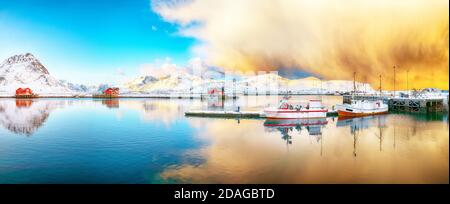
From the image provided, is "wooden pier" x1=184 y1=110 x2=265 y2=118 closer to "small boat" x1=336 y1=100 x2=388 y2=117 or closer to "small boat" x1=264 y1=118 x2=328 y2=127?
"small boat" x1=264 y1=118 x2=328 y2=127

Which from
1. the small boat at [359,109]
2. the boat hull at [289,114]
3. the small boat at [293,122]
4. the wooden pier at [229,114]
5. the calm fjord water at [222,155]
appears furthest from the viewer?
the small boat at [359,109]

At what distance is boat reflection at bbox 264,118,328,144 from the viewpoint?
34.3m

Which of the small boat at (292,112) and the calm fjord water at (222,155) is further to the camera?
the small boat at (292,112)

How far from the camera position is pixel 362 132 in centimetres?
3597

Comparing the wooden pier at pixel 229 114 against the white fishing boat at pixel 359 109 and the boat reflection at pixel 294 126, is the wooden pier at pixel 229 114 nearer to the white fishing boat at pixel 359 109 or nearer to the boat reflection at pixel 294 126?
the boat reflection at pixel 294 126

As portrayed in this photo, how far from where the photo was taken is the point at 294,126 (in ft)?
132

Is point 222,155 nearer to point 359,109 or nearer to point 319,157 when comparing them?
point 319,157

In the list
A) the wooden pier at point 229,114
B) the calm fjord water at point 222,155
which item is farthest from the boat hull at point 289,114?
the calm fjord water at point 222,155

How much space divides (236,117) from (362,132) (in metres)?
20.9

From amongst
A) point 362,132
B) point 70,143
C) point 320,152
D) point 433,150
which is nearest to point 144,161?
point 70,143

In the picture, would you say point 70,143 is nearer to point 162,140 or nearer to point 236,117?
point 162,140

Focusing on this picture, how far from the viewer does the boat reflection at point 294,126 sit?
34.3m

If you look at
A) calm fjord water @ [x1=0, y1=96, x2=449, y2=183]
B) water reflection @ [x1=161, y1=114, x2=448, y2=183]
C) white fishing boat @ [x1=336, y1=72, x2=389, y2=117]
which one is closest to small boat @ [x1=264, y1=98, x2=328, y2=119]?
white fishing boat @ [x1=336, y1=72, x2=389, y2=117]

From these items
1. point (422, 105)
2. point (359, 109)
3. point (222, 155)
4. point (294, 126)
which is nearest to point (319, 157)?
point (222, 155)
